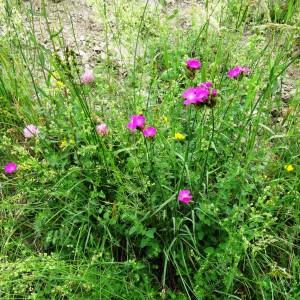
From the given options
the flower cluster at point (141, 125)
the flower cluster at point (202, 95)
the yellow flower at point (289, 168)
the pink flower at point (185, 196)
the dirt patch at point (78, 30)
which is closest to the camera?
the flower cluster at point (202, 95)

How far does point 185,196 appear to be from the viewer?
1.62 metres

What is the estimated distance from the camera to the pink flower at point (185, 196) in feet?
5.28

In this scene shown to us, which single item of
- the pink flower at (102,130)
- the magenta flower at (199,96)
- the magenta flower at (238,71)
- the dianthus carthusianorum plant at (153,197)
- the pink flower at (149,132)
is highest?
the magenta flower at (199,96)

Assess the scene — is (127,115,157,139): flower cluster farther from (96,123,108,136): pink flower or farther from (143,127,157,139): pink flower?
(96,123,108,136): pink flower

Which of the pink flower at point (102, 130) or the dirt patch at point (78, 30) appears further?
the dirt patch at point (78, 30)

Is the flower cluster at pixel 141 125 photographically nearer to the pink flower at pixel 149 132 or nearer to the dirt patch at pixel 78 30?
the pink flower at pixel 149 132

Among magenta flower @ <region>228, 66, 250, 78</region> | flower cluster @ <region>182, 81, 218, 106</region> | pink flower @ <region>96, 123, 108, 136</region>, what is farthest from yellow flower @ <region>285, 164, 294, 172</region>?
pink flower @ <region>96, 123, 108, 136</region>

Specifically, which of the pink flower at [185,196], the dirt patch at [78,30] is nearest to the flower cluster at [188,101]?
the pink flower at [185,196]

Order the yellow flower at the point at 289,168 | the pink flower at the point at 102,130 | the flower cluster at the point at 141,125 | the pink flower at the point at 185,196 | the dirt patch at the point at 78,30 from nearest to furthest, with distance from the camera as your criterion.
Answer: the flower cluster at the point at 141,125, the pink flower at the point at 185,196, the pink flower at the point at 102,130, the yellow flower at the point at 289,168, the dirt patch at the point at 78,30

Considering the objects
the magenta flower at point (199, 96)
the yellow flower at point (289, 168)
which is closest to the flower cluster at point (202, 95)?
the magenta flower at point (199, 96)

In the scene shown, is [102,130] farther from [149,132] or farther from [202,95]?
[202,95]

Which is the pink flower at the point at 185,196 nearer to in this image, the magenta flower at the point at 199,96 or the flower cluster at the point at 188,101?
the flower cluster at the point at 188,101

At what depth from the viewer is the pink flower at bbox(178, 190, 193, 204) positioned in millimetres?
1609

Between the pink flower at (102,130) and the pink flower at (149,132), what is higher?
the pink flower at (149,132)
